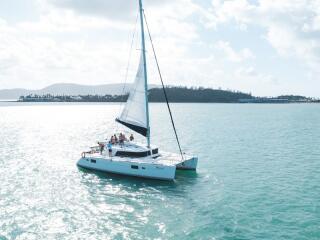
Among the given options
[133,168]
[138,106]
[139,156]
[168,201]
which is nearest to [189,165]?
[139,156]

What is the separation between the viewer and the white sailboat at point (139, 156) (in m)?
32.6

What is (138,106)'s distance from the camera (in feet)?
121

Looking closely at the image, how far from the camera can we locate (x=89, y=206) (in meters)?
26.0

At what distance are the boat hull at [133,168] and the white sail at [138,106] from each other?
445cm

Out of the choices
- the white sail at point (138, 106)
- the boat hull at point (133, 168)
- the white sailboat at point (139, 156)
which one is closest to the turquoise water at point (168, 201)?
the boat hull at point (133, 168)

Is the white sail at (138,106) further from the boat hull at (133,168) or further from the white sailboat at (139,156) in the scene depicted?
the boat hull at (133,168)

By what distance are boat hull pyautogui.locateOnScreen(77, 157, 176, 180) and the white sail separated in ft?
14.6

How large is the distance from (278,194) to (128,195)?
12.4m

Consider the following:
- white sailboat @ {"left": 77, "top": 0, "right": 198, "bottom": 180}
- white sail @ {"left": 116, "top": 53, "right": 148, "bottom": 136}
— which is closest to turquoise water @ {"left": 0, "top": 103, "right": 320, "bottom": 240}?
white sailboat @ {"left": 77, "top": 0, "right": 198, "bottom": 180}

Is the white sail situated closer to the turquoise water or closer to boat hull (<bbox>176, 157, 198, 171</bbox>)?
boat hull (<bbox>176, 157, 198, 171</bbox>)

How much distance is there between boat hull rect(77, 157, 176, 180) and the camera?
3198 centimetres

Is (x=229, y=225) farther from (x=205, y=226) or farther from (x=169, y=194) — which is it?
(x=169, y=194)

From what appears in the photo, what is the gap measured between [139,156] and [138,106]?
555 centimetres

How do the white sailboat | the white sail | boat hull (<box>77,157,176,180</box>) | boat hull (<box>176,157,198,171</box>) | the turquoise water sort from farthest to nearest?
the white sail < boat hull (<box>176,157,198,171</box>) < the white sailboat < boat hull (<box>77,157,176,180</box>) < the turquoise water
